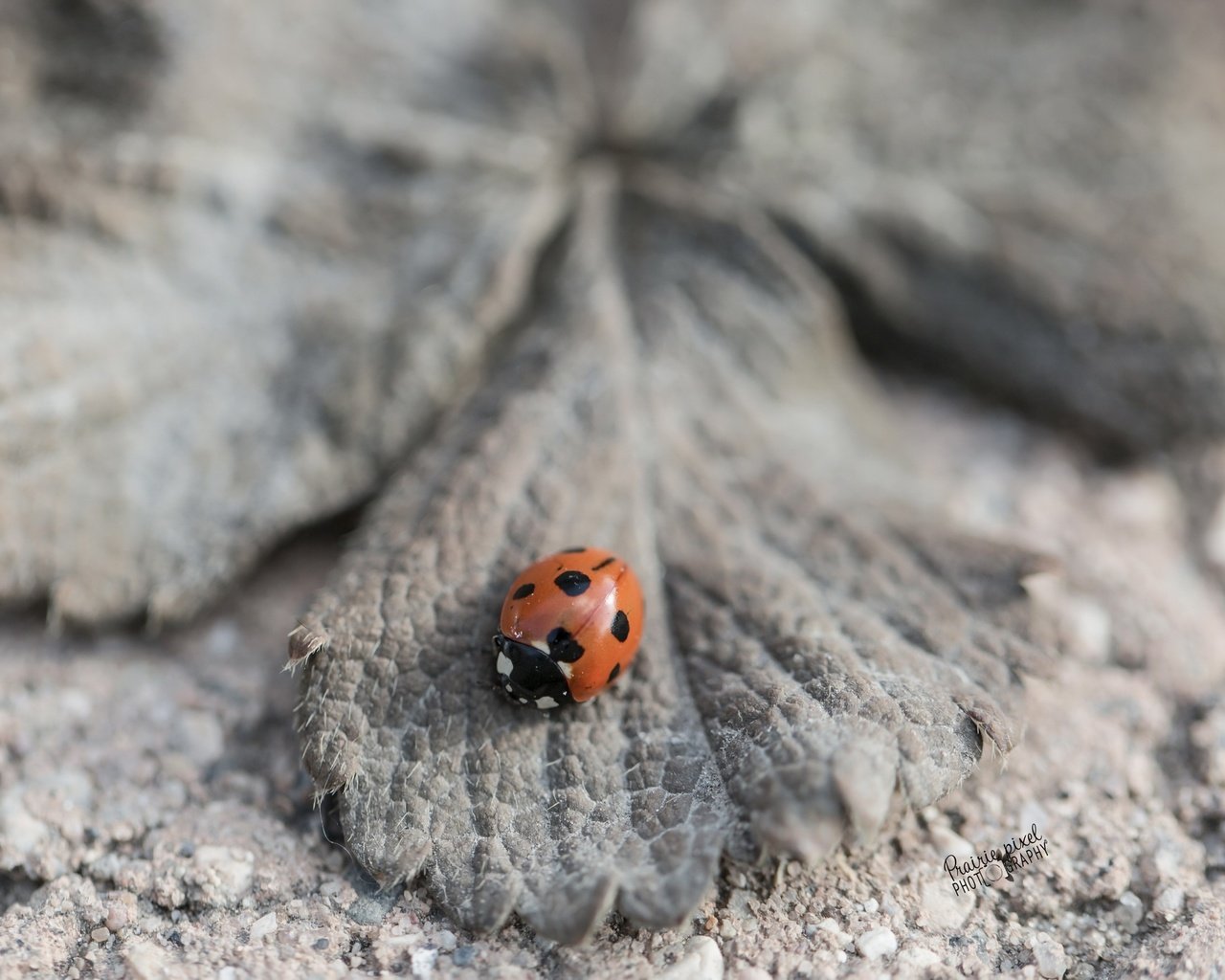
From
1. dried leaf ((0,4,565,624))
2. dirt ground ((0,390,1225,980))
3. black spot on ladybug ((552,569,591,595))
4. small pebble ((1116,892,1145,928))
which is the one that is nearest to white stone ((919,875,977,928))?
dirt ground ((0,390,1225,980))

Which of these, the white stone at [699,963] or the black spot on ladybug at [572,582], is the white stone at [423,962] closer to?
the white stone at [699,963]

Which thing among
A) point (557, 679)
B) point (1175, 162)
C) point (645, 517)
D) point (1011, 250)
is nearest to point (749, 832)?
point (557, 679)

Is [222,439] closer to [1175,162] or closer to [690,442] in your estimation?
[690,442]

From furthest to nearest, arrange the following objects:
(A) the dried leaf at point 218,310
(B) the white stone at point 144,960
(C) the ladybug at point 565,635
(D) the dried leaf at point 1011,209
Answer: (D) the dried leaf at point 1011,209, (A) the dried leaf at point 218,310, (C) the ladybug at point 565,635, (B) the white stone at point 144,960

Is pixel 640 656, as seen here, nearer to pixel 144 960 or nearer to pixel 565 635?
pixel 565 635

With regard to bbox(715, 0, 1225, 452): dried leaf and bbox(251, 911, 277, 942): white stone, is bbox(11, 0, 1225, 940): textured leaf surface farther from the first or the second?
bbox(251, 911, 277, 942): white stone

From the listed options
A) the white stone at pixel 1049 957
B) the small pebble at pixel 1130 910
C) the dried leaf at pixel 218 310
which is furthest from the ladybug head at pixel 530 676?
the small pebble at pixel 1130 910

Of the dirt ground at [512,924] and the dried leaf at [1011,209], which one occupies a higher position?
the dried leaf at [1011,209]
